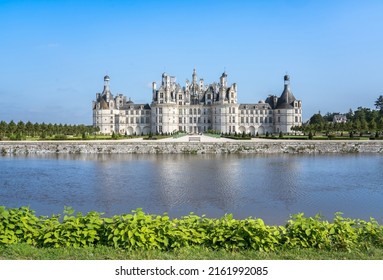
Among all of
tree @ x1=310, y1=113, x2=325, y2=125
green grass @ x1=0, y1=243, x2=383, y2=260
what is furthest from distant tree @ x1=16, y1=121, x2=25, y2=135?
tree @ x1=310, y1=113, x2=325, y2=125

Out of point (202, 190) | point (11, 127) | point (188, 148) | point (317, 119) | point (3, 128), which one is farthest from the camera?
point (317, 119)

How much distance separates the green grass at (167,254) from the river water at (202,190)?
13.8ft

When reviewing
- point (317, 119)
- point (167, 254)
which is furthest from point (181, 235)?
point (317, 119)

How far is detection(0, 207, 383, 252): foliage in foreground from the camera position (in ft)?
16.8

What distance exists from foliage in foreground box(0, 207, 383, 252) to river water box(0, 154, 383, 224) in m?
3.95

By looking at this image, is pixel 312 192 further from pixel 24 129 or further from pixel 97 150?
pixel 24 129

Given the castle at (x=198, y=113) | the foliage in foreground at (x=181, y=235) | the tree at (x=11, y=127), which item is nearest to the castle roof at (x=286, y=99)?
the castle at (x=198, y=113)

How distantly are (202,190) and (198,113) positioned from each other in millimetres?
64674

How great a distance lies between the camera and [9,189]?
552 inches

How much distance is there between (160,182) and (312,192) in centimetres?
547

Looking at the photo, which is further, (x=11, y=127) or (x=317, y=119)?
(x=317, y=119)

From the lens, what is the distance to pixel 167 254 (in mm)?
4918

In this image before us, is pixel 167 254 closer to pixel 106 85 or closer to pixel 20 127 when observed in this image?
pixel 20 127
